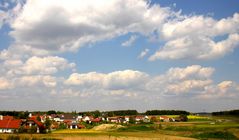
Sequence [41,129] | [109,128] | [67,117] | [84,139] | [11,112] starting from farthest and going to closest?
[67,117], [11,112], [109,128], [41,129], [84,139]

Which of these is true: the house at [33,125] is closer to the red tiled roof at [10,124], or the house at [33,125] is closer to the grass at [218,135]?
the red tiled roof at [10,124]

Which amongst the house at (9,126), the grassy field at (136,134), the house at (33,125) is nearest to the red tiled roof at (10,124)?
the house at (9,126)

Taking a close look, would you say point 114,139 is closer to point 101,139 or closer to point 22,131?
point 101,139

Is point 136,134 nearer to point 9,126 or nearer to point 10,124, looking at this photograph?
point 9,126

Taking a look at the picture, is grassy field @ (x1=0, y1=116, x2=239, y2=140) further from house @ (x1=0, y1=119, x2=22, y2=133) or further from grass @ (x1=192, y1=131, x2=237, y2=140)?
house @ (x1=0, y1=119, x2=22, y2=133)

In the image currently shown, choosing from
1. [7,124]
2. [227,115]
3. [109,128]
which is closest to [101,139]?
[7,124]

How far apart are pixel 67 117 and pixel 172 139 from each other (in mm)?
129814

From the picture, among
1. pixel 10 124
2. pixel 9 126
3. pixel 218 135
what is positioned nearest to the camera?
pixel 218 135

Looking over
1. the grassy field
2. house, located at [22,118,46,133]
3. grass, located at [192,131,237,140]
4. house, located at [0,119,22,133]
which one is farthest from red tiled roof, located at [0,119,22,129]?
grass, located at [192,131,237,140]

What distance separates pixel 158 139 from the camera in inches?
2594

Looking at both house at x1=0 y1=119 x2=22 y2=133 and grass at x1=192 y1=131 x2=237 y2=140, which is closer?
grass at x1=192 y1=131 x2=237 y2=140

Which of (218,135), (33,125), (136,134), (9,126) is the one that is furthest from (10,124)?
(218,135)

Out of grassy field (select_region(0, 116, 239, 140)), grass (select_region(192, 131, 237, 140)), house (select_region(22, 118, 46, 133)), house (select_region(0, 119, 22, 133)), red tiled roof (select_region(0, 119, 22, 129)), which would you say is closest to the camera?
grassy field (select_region(0, 116, 239, 140))

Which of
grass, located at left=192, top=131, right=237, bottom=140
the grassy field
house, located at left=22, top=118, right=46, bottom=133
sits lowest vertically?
grass, located at left=192, top=131, right=237, bottom=140
